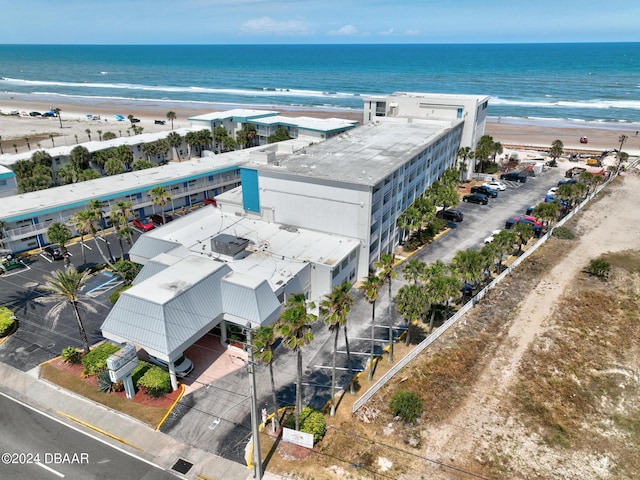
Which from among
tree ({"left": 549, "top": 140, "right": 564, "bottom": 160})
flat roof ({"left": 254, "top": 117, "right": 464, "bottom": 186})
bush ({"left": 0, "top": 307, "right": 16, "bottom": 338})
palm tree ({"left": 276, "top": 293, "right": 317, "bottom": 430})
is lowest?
bush ({"left": 0, "top": 307, "right": 16, "bottom": 338})

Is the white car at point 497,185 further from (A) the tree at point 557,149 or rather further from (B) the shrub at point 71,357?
(B) the shrub at point 71,357

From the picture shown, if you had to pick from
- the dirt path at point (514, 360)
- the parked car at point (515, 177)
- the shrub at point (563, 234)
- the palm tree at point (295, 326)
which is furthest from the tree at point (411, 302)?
the parked car at point (515, 177)

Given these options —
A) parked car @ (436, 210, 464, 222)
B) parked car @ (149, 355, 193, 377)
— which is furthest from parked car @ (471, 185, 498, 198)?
parked car @ (149, 355, 193, 377)

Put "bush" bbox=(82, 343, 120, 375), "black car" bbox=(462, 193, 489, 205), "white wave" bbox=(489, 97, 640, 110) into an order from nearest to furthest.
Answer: "bush" bbox=(82, 343, 120, 375), "black car" bbox=(462, 193, 489, 205), "white wave" bbox=(489, 97, 640, 110)

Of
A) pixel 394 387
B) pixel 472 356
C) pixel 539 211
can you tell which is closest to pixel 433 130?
pixel 539 211

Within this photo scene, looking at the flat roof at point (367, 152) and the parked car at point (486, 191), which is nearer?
the flat roof at point (367, 152)

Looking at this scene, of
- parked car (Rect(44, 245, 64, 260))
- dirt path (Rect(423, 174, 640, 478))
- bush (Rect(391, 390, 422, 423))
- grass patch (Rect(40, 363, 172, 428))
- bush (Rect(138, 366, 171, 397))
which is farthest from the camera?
parked car (Rect(44, 245, 64, 260))

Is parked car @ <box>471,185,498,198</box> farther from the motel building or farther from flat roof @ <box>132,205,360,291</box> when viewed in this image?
flat roof @ <box>132,205,360,291</box>
